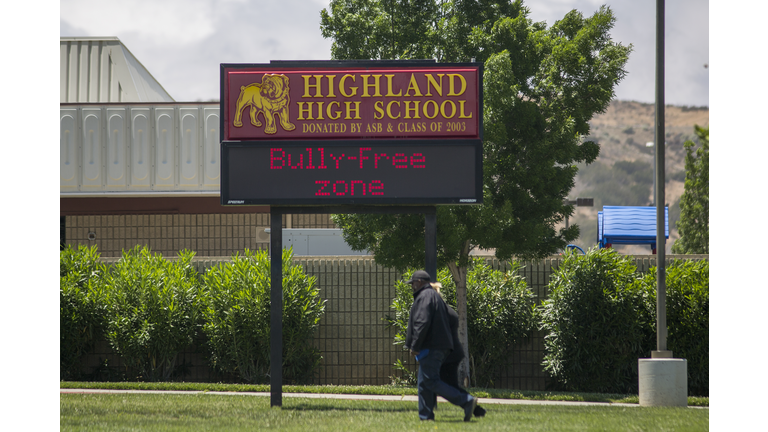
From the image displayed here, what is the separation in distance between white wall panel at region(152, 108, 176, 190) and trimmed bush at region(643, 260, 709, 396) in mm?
12814

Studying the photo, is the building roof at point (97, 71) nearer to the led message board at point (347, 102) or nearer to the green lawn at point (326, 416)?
the green lawn at point (326, 416)

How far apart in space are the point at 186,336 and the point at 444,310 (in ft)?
24.4

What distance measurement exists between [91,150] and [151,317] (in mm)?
8116

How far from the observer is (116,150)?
20375 millimetres

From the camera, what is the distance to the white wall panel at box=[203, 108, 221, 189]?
2011 cm

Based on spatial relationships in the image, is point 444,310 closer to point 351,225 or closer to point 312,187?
point 312,187

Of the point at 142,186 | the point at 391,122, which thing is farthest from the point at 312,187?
the point at 142,186

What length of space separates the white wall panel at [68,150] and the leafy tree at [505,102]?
9198mm

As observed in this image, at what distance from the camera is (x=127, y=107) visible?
66.7 feet

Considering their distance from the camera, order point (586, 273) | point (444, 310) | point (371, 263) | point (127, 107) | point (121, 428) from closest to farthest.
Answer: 1. point (121, 428)
2. point (444, 310)
3. point (586, 273)
4. point (371, 263)
5. point (127, 107)

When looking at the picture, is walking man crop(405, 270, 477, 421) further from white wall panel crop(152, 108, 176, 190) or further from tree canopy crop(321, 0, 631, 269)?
white wall panel crop(152, 108, 176, 190)

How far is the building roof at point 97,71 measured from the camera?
22.7 metres

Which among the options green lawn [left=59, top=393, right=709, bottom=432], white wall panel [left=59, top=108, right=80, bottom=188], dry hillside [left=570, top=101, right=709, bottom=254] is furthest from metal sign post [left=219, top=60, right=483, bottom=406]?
dry hillside [left=570, top=101, right=709, bottom=254]

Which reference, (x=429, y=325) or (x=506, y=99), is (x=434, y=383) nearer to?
(x=429, y=325)
